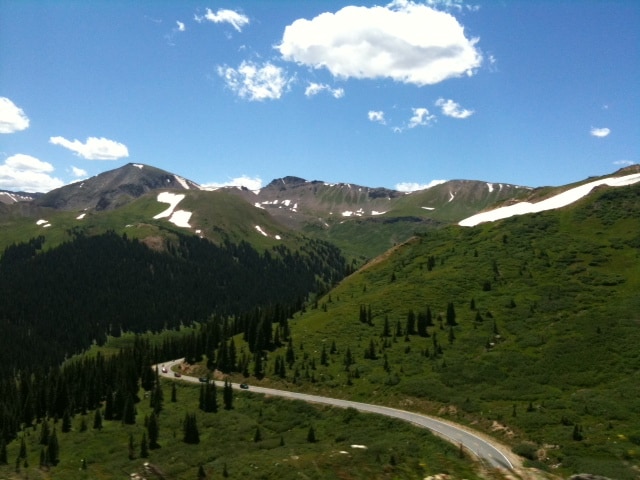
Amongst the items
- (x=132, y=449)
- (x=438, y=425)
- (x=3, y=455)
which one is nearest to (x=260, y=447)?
(x=132, y=449)

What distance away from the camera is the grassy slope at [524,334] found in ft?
212

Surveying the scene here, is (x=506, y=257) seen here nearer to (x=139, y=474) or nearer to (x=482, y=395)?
(x=482, y=395)

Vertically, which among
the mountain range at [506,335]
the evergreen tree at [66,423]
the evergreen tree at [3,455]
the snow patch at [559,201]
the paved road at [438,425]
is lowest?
the evergreen tree at [3,455]

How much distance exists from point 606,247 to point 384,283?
63.4m

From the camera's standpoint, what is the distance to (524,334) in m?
101

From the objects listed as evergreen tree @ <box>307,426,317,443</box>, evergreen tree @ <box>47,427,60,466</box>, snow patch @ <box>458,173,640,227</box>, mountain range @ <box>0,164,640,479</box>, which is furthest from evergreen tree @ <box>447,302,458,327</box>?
snow patch @ <box>458,173,640,227</box>

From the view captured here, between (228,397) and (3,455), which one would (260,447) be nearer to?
(228,397)

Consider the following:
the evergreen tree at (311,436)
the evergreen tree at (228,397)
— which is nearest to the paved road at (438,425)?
the evergreen tree at (228,397)

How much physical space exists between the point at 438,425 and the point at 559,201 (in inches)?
5677

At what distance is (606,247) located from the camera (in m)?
136

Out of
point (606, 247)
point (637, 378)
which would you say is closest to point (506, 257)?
point (606, 247)

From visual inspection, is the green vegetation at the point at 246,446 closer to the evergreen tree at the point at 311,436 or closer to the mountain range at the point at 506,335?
the evergreen tree at the point at 311,436

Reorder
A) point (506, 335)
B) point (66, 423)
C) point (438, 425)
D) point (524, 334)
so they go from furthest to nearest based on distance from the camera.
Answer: point (506, 335) → point (66, 423) → point (524, 334) → point (438, 425)

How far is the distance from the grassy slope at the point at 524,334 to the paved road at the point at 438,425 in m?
3.36
